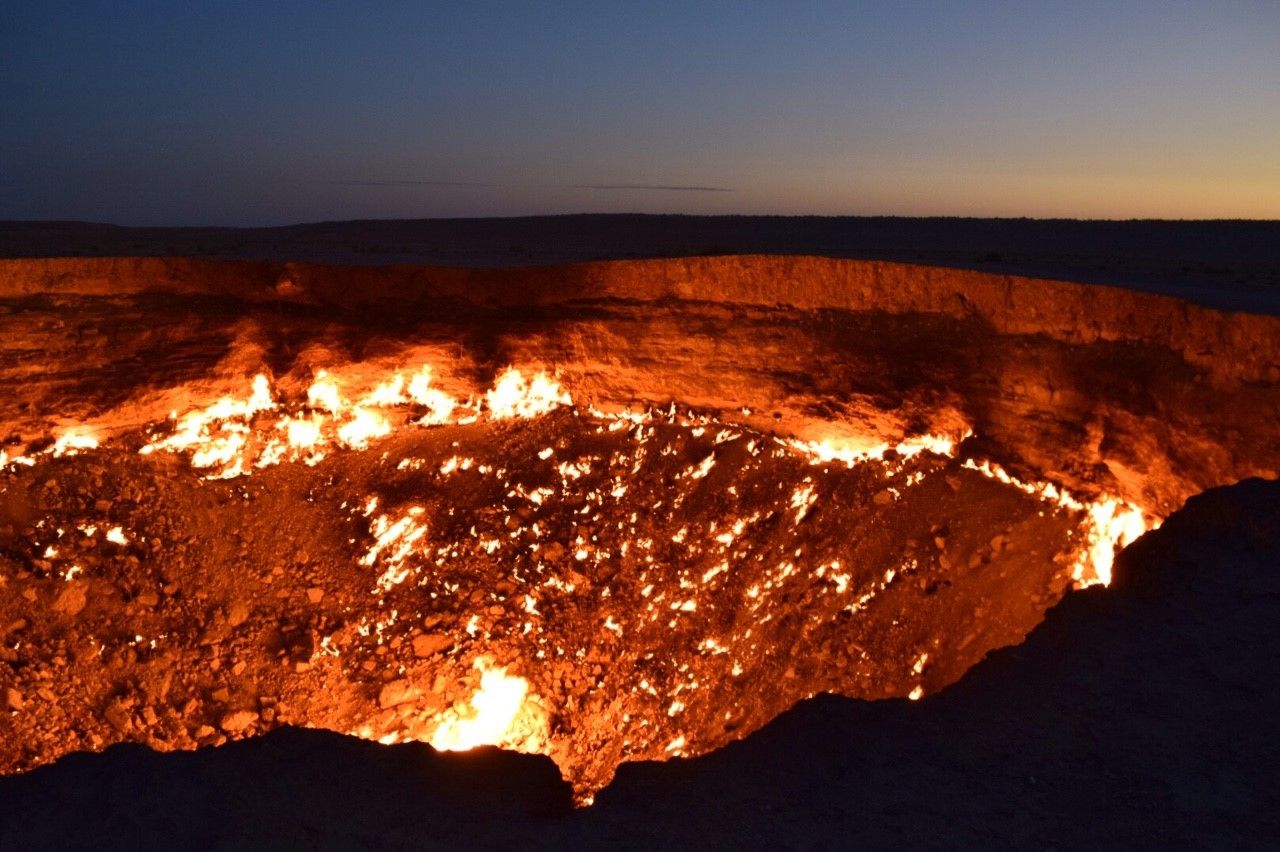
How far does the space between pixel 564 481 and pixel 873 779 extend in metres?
6.99

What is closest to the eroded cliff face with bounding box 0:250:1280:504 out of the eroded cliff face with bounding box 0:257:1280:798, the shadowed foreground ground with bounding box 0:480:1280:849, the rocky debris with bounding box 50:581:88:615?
the eroded cliff face with bounding box 0:257:1280:798

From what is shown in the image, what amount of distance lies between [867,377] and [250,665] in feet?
21.7

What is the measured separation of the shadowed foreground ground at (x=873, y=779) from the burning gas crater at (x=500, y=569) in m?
3.20

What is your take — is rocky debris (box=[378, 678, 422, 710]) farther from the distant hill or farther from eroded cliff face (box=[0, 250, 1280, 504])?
the distant hill

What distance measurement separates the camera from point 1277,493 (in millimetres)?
5352

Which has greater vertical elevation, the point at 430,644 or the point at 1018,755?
the point at 1018,755

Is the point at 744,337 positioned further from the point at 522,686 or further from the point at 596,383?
the point at 522,686

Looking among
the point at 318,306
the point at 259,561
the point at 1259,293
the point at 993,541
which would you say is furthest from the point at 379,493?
the point at 1259,293

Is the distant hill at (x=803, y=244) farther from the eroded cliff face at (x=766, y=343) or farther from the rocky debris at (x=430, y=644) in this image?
the rocky debris at (x=430, y=644)

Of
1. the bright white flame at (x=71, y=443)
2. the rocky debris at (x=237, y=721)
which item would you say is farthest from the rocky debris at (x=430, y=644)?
the bright white flame at (x=71, y=443)

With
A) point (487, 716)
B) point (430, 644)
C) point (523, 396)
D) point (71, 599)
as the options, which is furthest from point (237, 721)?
point (523, 396)

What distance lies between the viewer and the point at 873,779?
12.7ft

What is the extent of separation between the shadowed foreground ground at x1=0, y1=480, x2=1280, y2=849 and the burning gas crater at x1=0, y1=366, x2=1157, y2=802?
320 cm

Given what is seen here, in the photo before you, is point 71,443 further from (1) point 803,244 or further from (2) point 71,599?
(1) point 803,244
